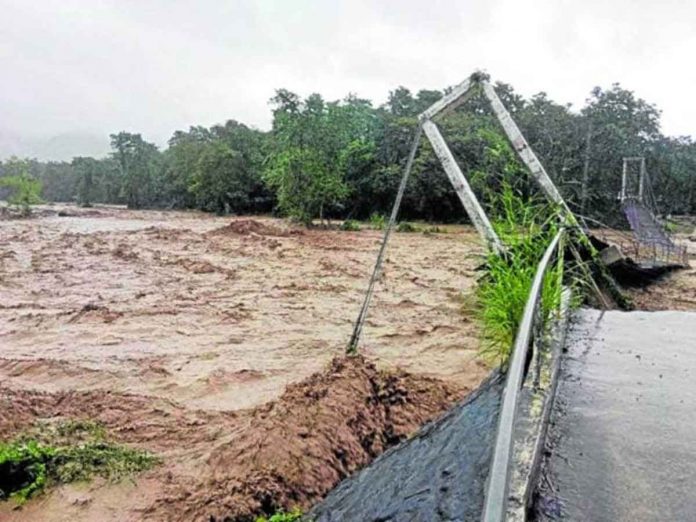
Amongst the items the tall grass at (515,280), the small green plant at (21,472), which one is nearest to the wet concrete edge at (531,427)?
the tall grass at (515,280)

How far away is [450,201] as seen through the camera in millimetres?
27141

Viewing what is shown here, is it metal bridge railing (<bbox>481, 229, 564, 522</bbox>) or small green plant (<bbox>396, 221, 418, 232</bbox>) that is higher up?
small green plant (<bbox>396, 221, 418, 232</bbox>)

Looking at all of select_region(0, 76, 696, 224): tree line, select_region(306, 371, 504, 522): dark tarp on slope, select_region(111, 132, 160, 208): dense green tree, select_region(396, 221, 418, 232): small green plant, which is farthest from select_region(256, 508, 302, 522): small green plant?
select_region(111, 132, 160, 208): dense green tree

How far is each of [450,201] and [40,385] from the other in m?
23.7

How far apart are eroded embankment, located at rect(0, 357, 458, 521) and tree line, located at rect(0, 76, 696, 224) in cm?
1516

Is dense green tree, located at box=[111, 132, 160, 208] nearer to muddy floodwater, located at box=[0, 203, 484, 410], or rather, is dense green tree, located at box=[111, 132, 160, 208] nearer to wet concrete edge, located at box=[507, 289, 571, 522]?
muddy floodwater, located at box=[0, 203, 484, 410]

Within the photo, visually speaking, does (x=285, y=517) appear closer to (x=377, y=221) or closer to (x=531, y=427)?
(x=531, y=427)

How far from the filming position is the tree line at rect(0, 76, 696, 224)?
76.1 feet

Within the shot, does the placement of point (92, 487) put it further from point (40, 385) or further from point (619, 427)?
point (619, 427)

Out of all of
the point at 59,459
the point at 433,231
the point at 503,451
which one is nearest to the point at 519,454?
the point at 503,451

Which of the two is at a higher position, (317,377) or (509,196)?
(509,196)

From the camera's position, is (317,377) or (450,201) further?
(450,201)

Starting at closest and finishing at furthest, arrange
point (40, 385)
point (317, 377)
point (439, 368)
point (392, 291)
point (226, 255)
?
point (317, 377) < point (40, 385) < point (439, 368) < point (392, 291) < point (226, 255)

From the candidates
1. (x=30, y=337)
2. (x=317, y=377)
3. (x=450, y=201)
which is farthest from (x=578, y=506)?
(x=450, y=201)
